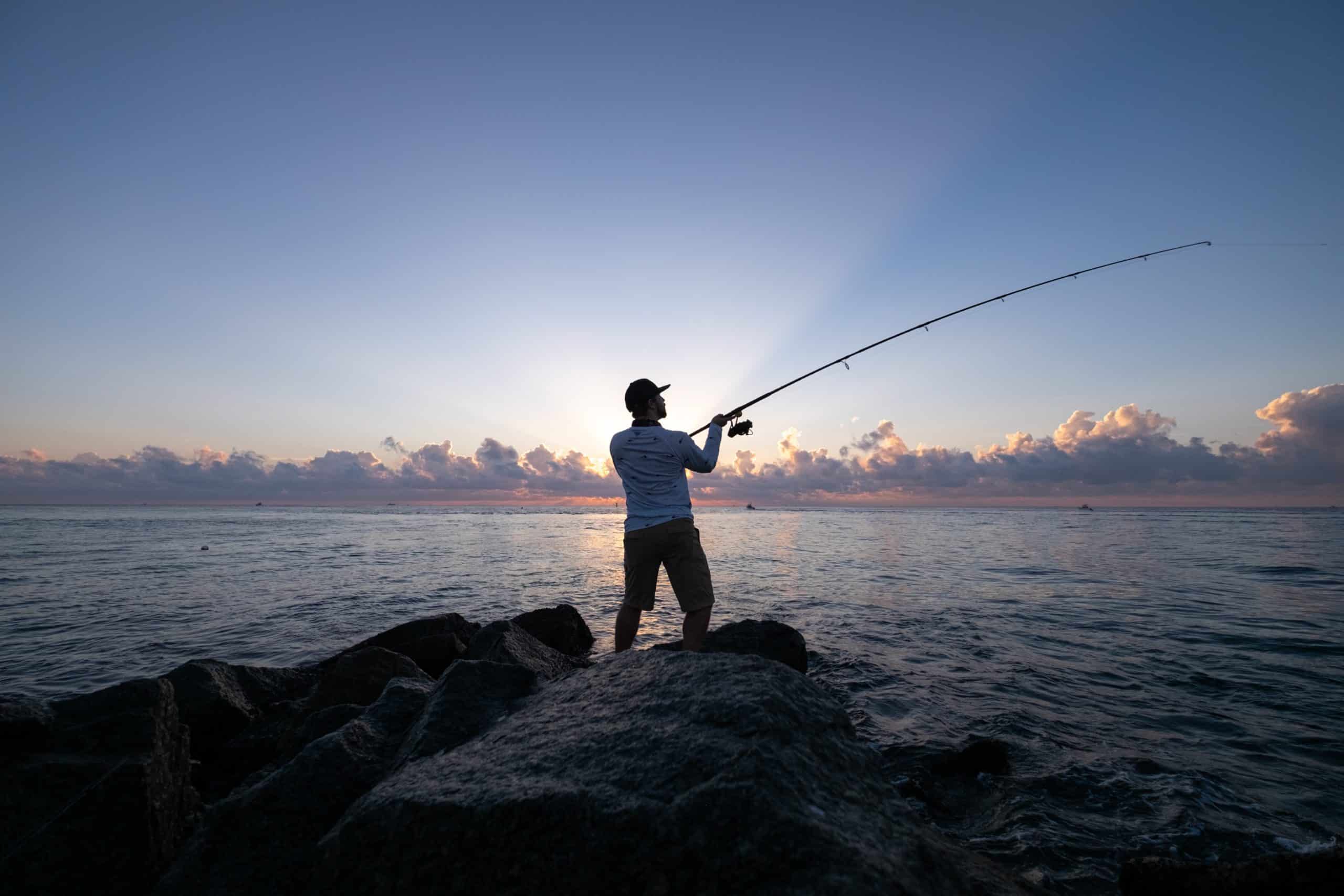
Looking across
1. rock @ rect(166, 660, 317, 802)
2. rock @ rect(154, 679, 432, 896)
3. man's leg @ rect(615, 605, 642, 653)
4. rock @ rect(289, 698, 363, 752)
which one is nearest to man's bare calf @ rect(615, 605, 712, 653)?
man's leg @ rect(615, 605, 642, 653)

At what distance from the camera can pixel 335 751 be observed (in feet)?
10.1

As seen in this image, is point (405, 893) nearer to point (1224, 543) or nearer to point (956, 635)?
point (956, 635)

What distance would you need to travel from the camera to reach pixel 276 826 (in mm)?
2775

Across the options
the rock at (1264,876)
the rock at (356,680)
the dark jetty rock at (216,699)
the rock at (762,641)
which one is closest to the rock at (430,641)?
the dark jetty rock at (216,699)

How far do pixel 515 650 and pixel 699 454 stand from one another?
9.38 ft

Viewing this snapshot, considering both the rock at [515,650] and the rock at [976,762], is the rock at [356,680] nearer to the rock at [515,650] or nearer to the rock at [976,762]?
the rock at [515,650]

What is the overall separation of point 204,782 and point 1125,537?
40889mm

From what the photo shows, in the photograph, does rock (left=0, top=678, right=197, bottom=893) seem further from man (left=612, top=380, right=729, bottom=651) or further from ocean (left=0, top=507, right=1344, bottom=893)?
ocean (left=0, top=507, right=1344, bottom=893)

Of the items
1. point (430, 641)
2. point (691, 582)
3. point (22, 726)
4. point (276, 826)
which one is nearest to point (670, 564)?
point (691, 582)

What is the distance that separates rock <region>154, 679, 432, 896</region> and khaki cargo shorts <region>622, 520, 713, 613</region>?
2.45 m

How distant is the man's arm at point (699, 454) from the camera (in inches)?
203

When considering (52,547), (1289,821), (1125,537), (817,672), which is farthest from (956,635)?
(52,547)

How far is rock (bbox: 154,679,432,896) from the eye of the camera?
8.59 feet

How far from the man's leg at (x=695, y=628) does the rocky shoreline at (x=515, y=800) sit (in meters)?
1.41
